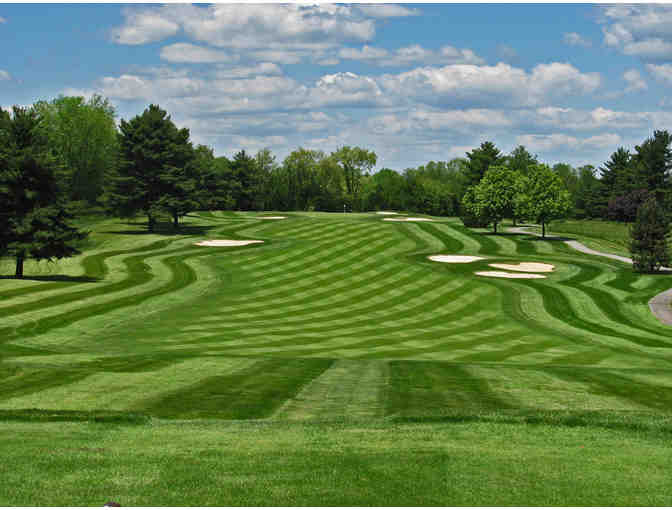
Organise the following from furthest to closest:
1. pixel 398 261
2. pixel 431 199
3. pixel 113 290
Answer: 1. pixel 431 199
2. pixel 398 261
3. pixel 113 290

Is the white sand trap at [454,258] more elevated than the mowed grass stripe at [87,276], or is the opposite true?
the white sand trap at [454,258]

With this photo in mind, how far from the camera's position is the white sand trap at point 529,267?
5192 cm

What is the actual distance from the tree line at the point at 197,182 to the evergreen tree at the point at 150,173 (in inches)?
4.9

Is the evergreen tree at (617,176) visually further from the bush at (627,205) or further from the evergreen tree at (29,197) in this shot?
the evergreen tree at (29,197)

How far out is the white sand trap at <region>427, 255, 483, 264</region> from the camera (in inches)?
2184

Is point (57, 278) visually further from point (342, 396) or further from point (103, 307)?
point (342, 396)

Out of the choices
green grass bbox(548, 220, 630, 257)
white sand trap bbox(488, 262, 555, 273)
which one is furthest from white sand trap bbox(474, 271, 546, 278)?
green grass bbox(548, 220, 630, 257)

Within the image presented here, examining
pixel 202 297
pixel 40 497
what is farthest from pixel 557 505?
pixel 202 297

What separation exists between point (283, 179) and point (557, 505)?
140647 mm

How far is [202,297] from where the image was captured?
41.1 m

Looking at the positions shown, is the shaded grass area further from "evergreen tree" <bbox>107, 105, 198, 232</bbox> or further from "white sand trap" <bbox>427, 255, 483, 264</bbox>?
"evergreen tree" <bbox>107, 105, 198, 232</bbox>

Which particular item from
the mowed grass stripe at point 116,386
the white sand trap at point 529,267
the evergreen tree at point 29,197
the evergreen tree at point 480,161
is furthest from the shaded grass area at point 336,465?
the evergreen tree at point 480,161

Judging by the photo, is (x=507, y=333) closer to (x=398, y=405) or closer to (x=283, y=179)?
(x=398, y=405)

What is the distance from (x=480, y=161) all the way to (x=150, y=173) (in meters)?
58.1
